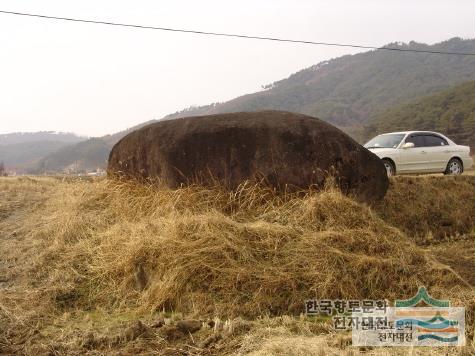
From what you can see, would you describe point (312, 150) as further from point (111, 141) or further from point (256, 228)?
point (111, 141)

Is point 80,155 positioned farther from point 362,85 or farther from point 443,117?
point 362,85

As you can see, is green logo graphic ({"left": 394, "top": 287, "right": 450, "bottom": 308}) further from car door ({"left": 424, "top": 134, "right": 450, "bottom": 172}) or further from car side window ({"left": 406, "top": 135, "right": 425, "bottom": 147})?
car door ({"left": 424, "top": 134, "right": 450, "bottom": 172})

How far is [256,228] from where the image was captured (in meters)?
5.67

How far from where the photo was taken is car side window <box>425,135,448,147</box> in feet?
41.4

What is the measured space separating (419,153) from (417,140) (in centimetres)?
36

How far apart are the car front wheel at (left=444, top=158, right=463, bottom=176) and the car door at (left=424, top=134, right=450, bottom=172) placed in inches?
5.8

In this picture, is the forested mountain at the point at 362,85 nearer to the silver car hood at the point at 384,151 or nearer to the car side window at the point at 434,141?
the car side window at the point at 434,141

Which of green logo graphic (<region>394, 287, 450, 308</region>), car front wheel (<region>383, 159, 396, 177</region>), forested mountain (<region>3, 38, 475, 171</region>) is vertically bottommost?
green logo graphic (<region>394, 287, 450, 308</region>)

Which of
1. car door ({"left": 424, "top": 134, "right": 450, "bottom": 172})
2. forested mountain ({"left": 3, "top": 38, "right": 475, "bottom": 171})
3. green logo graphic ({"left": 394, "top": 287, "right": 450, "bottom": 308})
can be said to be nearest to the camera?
green logo graphic ({"left": 394, "top": 287, "right": 450, "bottom": 308})

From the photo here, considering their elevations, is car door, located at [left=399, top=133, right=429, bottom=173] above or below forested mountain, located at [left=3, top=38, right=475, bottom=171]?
below

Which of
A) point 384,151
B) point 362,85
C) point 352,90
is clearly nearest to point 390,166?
point 384,151

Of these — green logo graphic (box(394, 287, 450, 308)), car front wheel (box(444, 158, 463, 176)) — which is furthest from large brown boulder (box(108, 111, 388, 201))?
car front wheel (box(444, 158, 463, 176))

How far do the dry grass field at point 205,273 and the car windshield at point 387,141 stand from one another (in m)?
5.25

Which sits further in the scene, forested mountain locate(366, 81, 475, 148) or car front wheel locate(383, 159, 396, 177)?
forested mountain locate(366, 81, 475, 148)
